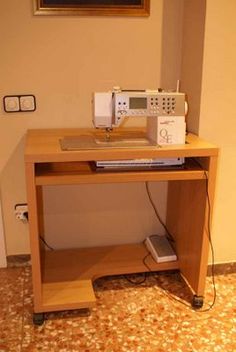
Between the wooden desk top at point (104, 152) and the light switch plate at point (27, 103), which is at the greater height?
the light switch plate at point (27, 103)

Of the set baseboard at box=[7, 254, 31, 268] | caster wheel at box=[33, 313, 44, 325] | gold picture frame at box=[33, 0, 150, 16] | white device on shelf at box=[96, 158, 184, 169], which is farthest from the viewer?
baseboard at box=[7, 254, 31, 268]

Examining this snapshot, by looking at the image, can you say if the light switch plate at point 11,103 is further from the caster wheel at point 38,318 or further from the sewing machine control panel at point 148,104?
the caster wheel at point 38,318

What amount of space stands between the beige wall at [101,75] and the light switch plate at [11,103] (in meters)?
0.03

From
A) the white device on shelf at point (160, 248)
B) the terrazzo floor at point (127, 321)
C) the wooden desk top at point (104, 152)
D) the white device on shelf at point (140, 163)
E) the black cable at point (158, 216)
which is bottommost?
the terrazzo floor at point (127, 321)

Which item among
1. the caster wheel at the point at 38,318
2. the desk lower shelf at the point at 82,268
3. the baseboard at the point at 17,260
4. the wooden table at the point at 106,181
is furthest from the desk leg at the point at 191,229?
the baseboard at the point at 17,260

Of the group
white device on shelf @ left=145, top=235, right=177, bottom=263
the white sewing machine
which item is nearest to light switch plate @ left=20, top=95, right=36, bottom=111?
the white sewing machine

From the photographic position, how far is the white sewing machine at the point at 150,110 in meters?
1.66

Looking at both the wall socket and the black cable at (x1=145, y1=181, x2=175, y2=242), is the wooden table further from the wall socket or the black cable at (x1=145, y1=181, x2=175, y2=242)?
the wall socket

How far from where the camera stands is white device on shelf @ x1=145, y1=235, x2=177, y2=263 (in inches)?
83.7

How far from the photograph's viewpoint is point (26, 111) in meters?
2.02

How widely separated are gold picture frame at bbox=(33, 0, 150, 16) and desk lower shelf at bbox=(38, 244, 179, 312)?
133 cm

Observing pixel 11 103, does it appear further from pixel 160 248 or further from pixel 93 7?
pixel 160 248


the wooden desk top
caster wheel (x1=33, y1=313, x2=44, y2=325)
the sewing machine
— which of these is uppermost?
the sewing machine

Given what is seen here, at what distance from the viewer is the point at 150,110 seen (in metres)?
1.70
